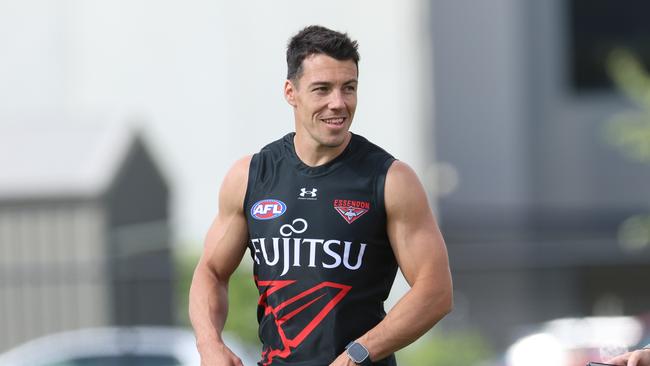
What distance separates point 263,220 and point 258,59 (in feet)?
62.2

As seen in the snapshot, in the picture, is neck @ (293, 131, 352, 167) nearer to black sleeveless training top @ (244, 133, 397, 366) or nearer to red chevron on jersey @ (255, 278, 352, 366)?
black sleeveless training top @ (244, 133, 397, 366)

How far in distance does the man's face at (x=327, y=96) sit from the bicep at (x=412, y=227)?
22 cm

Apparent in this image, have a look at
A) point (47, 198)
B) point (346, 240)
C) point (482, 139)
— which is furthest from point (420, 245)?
point (482, 139)

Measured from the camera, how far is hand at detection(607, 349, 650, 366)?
461cm

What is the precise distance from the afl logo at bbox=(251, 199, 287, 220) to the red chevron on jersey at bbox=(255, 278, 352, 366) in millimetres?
213

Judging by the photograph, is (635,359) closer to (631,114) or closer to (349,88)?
(349,88)

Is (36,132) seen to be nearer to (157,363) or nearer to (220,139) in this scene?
(220,139)

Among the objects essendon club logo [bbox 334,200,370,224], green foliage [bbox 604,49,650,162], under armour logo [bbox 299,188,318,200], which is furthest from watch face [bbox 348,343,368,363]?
green foliage [bbox 604,49,650,162]

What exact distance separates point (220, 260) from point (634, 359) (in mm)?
1383

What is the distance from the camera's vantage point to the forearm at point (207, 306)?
477 centimetres

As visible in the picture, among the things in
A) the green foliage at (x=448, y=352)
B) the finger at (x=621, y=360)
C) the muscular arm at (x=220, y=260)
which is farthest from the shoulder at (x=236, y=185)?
the green foliage at (x=448, y=352)

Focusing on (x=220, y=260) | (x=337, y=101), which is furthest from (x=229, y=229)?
(x=337, y=101)

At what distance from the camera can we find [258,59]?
2353 centimetres

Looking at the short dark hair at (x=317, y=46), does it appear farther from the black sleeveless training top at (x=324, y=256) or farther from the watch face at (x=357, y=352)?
the watch face at (x=357, y=352)
